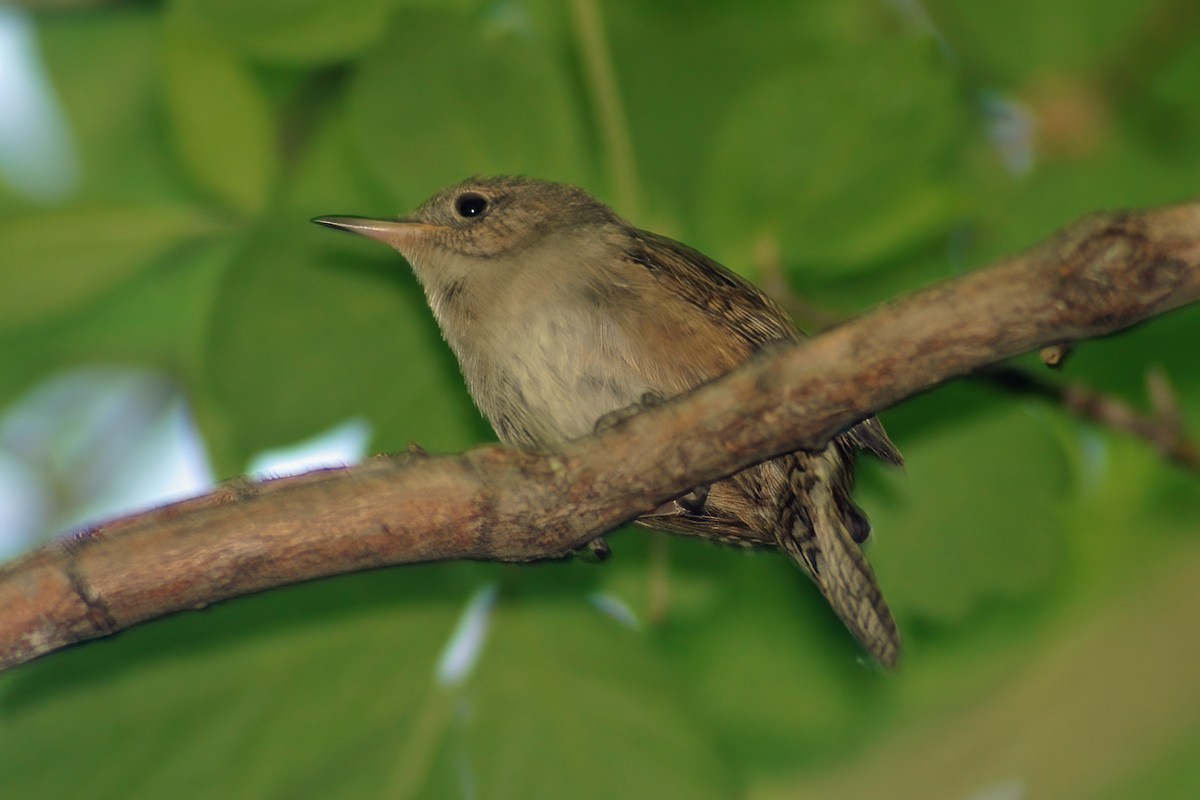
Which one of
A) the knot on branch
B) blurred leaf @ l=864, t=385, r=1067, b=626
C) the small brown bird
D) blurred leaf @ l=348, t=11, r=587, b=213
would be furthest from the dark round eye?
the knot on branch

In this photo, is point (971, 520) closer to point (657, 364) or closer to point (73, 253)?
point (657, 364)

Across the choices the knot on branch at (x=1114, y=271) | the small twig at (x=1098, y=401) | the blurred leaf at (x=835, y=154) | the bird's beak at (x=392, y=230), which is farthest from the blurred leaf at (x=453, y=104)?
the knot on branch at (x=1114, y=271)

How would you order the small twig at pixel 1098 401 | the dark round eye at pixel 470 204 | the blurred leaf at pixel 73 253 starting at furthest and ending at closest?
the dark round eye at pixel 470 204 < the blurred leaf at pixel 73 253 < the small twig at pixel 1098 401

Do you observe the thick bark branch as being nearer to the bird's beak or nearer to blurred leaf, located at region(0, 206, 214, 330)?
the bird's beak

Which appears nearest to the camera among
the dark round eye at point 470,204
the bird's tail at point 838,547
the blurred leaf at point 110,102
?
the bird's tail at point 838,547

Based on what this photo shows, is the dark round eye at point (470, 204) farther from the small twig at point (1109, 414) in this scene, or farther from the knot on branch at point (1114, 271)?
the knot on branch at point (1114, 271)

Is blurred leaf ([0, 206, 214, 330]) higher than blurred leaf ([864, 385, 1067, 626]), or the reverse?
blurred leaf ([0, 206, 214, 330])
